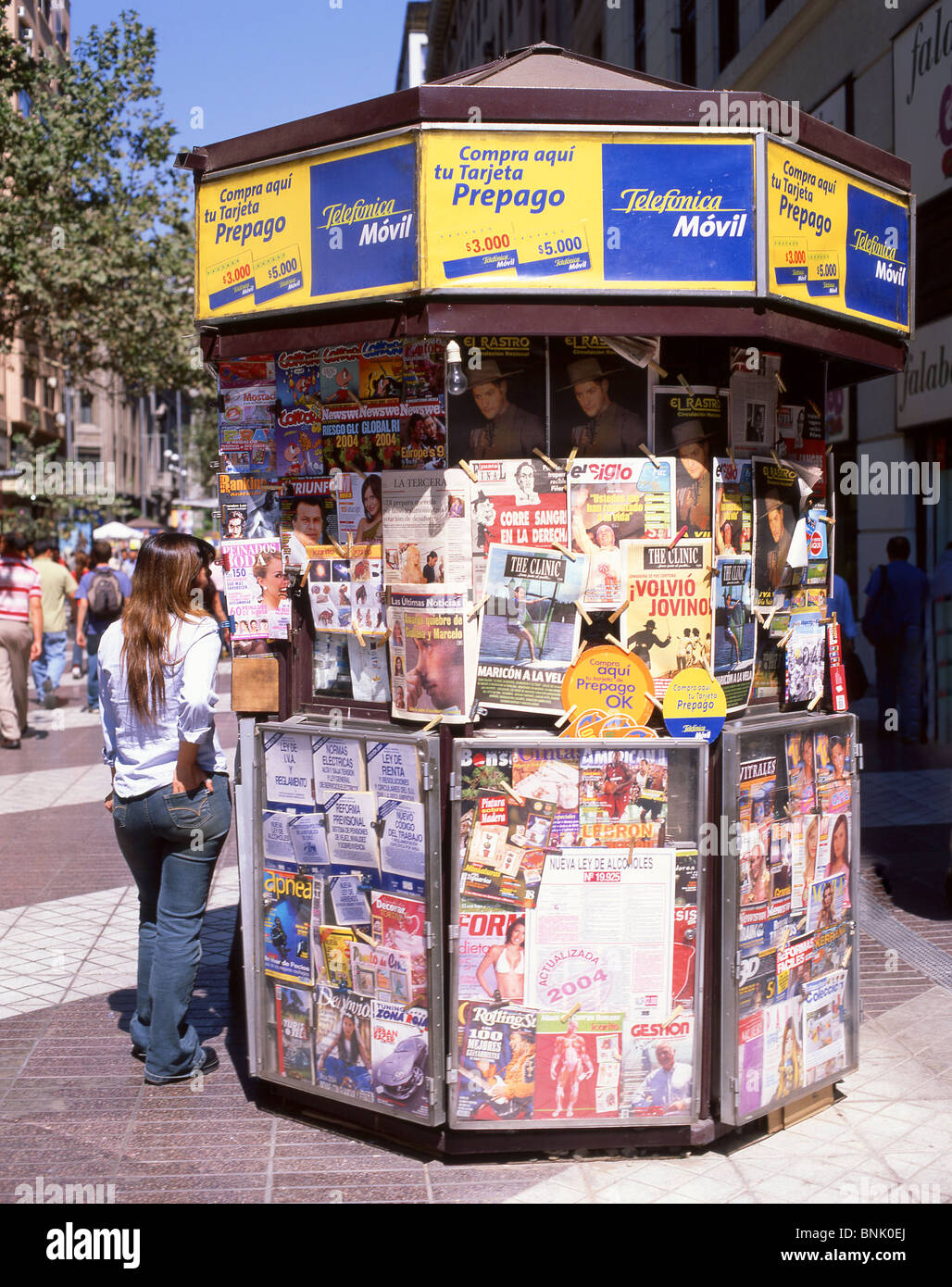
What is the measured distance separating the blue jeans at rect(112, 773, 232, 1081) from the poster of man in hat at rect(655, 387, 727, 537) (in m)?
1.98

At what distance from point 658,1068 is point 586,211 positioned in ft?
8.71

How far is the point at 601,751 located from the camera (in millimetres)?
4035

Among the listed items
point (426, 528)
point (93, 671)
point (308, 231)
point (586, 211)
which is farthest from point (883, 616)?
point (93, 671)

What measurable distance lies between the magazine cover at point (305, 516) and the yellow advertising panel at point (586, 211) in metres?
0.94

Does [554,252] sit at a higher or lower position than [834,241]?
lower

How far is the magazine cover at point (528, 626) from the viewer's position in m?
4.10

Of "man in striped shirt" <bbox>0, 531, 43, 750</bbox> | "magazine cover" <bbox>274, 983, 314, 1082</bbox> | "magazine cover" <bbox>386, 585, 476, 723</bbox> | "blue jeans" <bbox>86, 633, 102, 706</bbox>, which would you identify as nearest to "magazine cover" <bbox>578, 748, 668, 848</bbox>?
"magazine cover" <bbox>386, 585, 476, 723</bbox>

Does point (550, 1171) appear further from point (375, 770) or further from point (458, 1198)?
point (375, 770)

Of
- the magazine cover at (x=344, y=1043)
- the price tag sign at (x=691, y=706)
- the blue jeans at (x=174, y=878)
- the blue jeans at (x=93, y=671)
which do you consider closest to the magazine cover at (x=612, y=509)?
the price tag sign at (x=691, y=706)

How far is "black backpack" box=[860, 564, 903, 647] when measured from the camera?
40.2ft

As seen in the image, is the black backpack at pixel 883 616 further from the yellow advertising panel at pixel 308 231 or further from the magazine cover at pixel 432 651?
the yellow advertising panel at pixel 308 231

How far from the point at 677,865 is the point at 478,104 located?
2394mm

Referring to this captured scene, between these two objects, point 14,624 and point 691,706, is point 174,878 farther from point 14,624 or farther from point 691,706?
point 14,624

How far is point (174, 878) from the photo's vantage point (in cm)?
475
